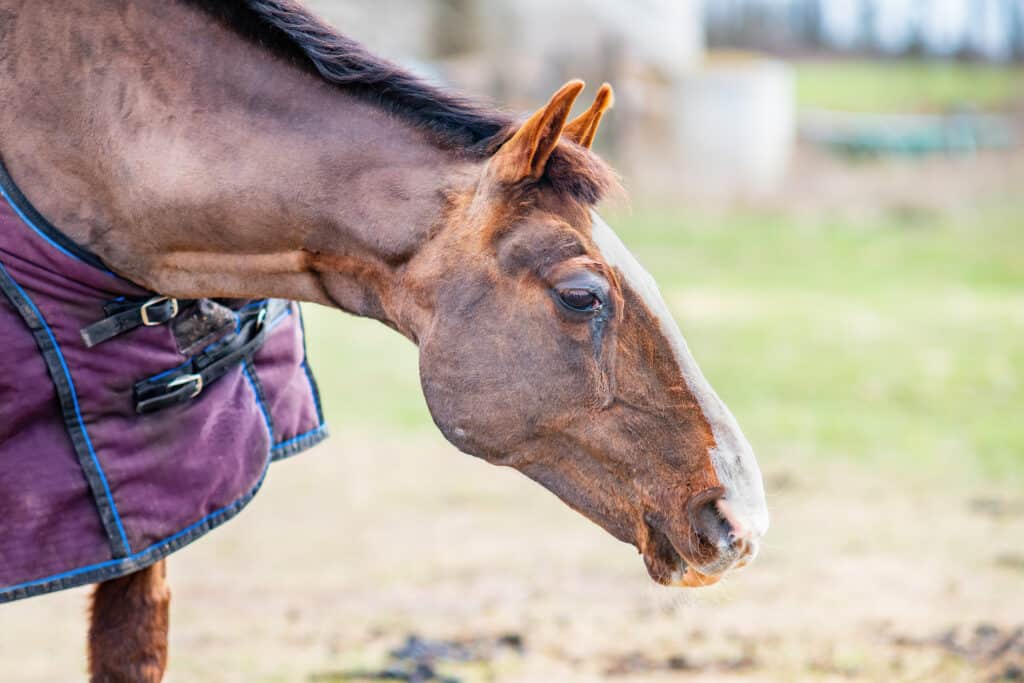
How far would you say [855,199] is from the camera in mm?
16438

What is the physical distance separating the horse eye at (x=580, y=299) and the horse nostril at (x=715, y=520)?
15.3 inches

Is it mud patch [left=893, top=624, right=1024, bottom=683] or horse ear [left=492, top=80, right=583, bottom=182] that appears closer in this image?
horse ear [left=492, top=80, right=583, bottom=182]

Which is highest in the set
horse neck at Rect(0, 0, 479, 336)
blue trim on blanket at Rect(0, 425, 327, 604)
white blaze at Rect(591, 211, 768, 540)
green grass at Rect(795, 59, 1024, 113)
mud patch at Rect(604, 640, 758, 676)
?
horse neck at Rect(0, 0, 479, 336)

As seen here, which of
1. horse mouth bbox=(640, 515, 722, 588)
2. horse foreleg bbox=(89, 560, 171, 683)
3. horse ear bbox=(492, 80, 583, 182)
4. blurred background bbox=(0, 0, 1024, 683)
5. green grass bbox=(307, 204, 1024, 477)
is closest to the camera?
horse ear bbox=(492, 80, 583, 182)

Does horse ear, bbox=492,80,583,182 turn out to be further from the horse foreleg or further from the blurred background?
the horse foreleg

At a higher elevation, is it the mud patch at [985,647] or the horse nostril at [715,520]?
the horse nostril at [715,520]

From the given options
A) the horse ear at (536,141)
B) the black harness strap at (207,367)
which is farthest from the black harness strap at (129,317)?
the horse ear at (536,141)

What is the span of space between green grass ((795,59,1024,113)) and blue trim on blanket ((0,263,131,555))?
2221 cm

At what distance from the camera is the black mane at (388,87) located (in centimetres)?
240

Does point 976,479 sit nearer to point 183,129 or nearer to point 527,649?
point 527,649

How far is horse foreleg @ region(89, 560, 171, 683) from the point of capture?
277 centimetres

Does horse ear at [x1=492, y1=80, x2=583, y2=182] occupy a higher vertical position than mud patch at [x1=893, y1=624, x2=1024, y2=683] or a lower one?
higher

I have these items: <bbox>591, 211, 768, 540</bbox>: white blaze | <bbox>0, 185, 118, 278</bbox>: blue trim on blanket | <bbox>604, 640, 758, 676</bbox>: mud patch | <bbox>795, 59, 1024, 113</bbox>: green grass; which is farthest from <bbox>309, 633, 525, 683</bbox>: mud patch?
<bbox>795, 59, 1024, 113</bbox>: green grass

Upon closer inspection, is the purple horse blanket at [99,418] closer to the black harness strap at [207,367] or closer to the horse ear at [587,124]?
the black harness strap at [207,367]
